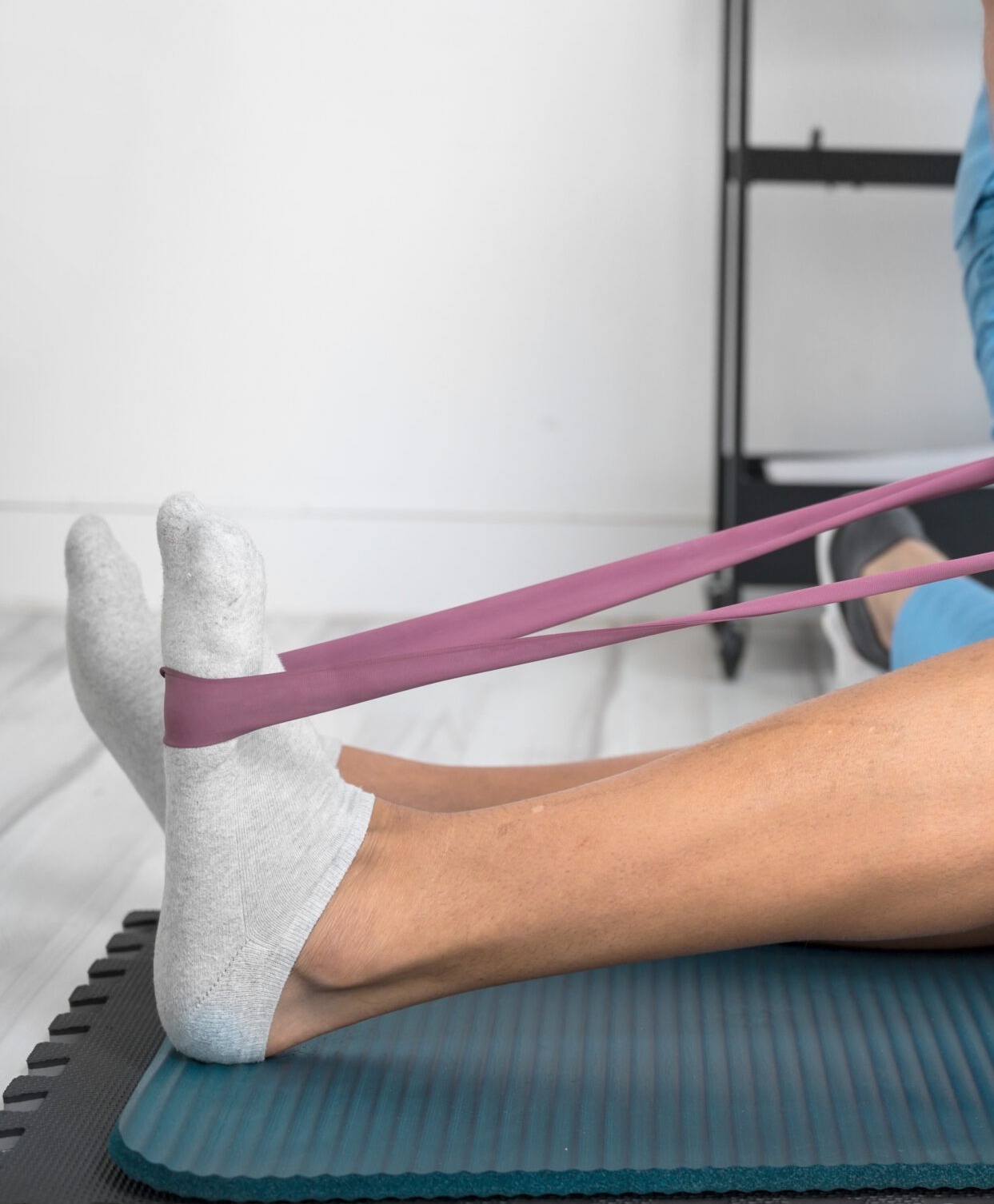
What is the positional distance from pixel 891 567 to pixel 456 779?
67cm

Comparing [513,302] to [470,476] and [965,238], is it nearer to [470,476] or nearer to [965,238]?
[470,476]

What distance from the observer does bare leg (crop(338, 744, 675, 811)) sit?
1.09 m

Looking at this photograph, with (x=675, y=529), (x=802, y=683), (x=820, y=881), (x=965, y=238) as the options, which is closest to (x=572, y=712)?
(x=802, y=683)

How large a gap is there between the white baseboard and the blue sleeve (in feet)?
3.74

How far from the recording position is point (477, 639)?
2.83 feet

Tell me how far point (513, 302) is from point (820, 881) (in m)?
1.75

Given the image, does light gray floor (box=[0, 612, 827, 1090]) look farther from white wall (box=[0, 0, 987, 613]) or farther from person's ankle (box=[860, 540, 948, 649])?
person's ankle (box=[860, 540, 948, 649])

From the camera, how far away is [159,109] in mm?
2334

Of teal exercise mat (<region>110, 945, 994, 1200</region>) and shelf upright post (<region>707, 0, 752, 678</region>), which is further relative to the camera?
shelf upright post (<region>707, 0, 752, 678</region>)

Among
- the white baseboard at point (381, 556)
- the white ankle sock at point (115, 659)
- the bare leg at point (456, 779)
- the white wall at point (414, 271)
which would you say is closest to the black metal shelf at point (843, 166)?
the white wall at point (414, 271)

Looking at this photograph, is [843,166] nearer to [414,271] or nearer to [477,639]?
[414,271]

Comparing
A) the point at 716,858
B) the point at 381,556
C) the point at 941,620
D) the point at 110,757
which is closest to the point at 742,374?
the point at 381,556

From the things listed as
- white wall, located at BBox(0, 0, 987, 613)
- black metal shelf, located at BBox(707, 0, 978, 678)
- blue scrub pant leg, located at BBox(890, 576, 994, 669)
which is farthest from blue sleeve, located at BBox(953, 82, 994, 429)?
white wall, located at BBox(0, 0, 987, 613)

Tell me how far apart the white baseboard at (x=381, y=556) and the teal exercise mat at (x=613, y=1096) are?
4.89ft
